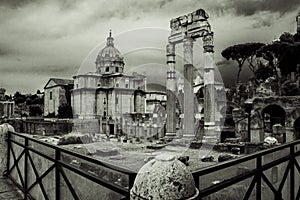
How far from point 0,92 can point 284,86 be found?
29.1 metres

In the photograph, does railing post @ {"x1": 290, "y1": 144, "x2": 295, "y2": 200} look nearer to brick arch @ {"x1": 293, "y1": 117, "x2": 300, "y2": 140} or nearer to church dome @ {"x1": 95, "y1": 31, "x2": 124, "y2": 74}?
brick arch @ {"x1": 293, "y1": 117, "x2": 300, "y2": 140}

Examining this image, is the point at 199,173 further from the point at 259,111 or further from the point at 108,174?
the point at 259,111

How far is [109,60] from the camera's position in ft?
160

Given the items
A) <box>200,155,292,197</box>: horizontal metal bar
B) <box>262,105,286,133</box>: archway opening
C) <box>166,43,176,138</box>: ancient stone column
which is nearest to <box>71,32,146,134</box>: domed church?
<box>166,43,176,138</box>: ancient stone column

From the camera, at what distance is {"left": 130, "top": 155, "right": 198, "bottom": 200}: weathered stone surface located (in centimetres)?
146

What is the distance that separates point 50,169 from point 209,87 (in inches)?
623

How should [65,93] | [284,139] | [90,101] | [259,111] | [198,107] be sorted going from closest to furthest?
[284,139] → [259,111] → [198,107] → [90,101] → [65,93]

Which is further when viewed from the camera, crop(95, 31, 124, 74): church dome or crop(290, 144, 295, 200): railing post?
crop(95, 31, 124, 74): church dome

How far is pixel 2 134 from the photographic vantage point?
4.96 m

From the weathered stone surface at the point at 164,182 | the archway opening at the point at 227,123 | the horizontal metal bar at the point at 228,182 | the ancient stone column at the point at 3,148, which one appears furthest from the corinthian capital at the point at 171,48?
the weathered stone surface at the point at 164,182

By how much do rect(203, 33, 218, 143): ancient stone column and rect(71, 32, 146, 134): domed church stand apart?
920 inches

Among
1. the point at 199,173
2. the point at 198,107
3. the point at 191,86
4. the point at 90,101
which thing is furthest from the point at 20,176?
the point at 90,101

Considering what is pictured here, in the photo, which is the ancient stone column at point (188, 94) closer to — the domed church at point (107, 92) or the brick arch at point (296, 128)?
the brick arch at point (296, 128)

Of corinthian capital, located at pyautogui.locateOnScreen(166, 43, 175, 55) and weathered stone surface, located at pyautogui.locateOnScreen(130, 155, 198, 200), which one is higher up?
corinthian capital, located at pyautogui.locateOnScreen(166, 43, 175, 55)
